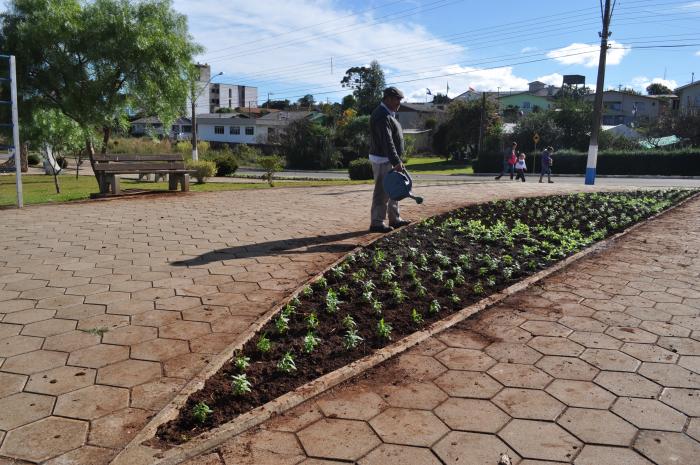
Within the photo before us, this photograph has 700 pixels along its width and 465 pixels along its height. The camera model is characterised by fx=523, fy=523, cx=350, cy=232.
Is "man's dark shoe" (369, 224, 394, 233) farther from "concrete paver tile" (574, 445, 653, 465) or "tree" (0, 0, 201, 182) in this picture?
"tree" (0, 0, 201, 182)

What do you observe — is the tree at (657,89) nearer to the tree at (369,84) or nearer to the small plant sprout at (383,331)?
the tree at (369,84)

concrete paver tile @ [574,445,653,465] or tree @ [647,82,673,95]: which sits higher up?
tree @ [647,82,673,95]

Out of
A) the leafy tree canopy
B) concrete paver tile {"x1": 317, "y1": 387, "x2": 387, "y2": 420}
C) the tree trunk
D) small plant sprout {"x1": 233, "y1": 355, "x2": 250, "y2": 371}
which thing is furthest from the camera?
the tree trunk

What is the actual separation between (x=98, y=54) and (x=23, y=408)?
12.0 metres

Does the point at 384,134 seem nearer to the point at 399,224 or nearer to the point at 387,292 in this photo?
the point at 399,224

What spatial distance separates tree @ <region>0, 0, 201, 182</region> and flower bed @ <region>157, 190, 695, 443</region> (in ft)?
29.5

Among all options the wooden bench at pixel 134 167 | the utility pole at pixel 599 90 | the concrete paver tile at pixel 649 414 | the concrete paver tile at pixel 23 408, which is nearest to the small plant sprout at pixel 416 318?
the concrete paver tile at pixel 649 414

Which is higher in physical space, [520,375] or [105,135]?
[105,135]

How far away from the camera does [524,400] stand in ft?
8.96

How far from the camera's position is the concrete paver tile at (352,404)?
260 cm

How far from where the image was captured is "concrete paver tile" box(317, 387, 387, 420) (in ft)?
8.54

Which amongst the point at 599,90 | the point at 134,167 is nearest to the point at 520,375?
the point at 134,167

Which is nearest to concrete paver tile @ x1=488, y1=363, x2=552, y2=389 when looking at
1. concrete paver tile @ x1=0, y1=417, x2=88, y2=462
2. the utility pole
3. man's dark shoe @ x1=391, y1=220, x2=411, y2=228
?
concrete paver tile @ x1=0, y1=417, x2=88, y2=462

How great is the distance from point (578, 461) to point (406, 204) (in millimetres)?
7546
